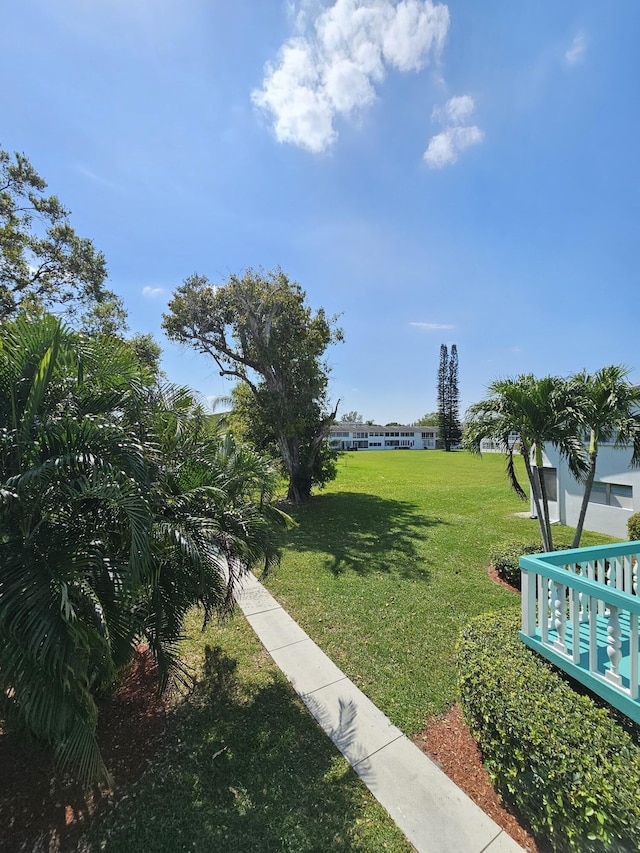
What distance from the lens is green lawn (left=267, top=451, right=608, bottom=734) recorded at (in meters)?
4.09

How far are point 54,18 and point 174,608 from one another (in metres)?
9.06

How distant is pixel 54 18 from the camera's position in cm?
557

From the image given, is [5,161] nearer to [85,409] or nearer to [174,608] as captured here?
[85,409]

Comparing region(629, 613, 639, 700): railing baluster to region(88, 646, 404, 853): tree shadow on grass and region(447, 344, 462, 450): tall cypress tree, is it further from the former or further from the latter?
region(447, 344, 462, 450): tall cypress tree

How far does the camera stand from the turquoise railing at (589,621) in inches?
99.6

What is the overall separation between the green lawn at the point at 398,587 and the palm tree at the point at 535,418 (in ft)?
8.00

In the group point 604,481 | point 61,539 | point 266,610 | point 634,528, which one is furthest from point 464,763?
point 604,481

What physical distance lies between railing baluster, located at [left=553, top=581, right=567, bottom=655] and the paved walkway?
4.60ft

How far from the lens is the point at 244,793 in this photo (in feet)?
8.85

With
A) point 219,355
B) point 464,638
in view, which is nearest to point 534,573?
point 464,638

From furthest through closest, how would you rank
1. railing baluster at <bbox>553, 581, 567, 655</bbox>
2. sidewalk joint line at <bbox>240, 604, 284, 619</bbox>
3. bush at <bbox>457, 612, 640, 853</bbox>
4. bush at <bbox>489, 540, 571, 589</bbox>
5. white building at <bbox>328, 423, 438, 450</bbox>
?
white building at <bbox>328, 423, 438, 450</bbox>, bush at <bbox>489, 540, 571, 589</bbox>, sidewalk joint line at <bbox>240, 604, 284, 619</bbox>, railing baluster at <bbox>553, 581, 567, 655</bbox>, bush at <bbox>457, 612, 640, 853</bbox>

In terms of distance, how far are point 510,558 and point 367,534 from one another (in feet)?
14.1

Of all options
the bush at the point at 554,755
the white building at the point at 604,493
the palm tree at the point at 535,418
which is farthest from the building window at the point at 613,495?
the bush at the point at 554,755

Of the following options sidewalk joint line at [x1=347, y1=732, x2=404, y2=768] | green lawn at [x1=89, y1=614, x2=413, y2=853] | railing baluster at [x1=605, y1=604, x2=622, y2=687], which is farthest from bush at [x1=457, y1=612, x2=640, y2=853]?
green lawn at [x1=89, y1=614, x2=413, y2=853]
